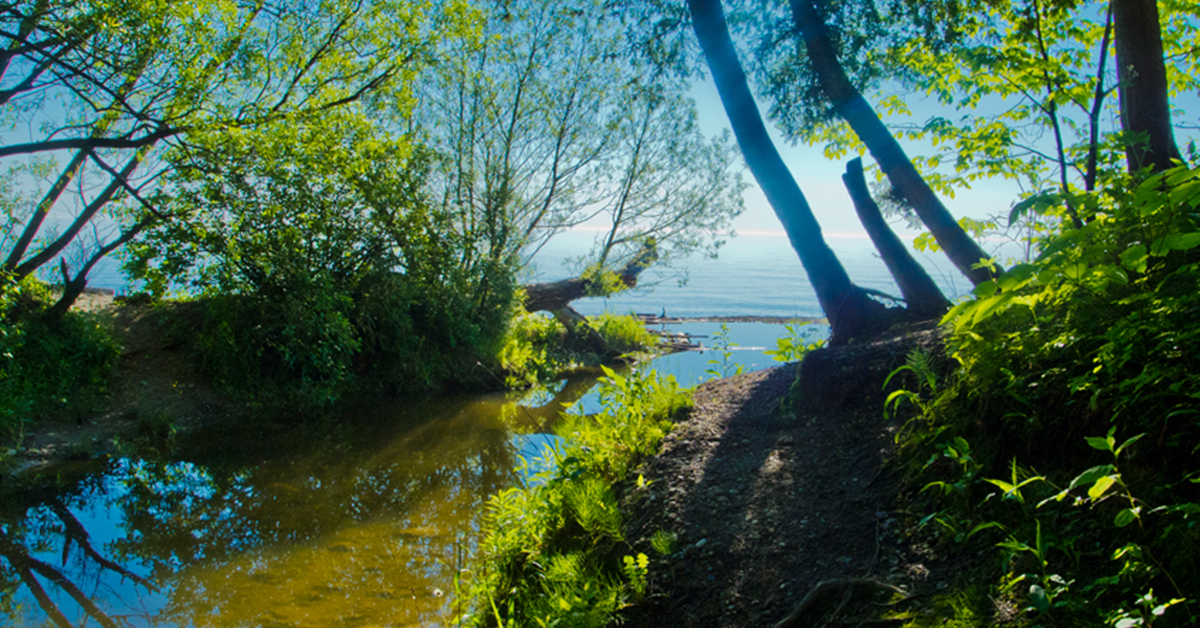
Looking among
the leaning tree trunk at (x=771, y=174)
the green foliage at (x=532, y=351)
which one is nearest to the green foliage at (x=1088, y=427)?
the leaning tree trunk at (x=771, y=174)

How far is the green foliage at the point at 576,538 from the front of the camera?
277 cm

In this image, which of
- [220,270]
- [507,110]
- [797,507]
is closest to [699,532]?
[797,507]

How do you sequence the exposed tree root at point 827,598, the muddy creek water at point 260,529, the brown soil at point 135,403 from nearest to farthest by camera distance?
1. the exposed tree root at point 827,598
2. the muddy creek water at point 260,529
3. the brown soil at point 135,403

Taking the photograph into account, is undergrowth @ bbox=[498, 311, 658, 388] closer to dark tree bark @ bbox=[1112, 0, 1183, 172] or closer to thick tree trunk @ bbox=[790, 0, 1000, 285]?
thick tree trunk @ bbox=[790, 0, 1000, 285]

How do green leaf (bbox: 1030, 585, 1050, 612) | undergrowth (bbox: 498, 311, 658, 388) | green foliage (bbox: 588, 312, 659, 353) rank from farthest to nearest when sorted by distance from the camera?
green foliage (bbox: 588, 312, 659, 353) < undergrowth (bbox: 498, 311, 658, 388) < green leaf (bbox: 1030, 585, 1050, 612)

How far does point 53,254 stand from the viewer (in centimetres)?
786

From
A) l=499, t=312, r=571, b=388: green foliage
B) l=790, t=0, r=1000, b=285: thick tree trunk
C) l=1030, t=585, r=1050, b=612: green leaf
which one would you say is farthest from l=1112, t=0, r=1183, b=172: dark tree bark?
l=499, t=312, r=571, b=388: green foliage

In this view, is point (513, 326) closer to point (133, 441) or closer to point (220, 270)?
point (220, 270)

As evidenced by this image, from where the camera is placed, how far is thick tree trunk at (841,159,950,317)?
5188 mm

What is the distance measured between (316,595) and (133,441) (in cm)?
445

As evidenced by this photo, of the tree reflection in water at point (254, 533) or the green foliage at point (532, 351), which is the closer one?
the tree reflection in water at point (254, 533)

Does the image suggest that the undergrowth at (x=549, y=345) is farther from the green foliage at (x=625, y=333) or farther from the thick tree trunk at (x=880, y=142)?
the thick tree trunk at (x=880, y=142)

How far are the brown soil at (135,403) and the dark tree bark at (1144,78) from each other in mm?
9491

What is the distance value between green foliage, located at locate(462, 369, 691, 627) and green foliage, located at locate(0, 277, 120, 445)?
5371 mm
